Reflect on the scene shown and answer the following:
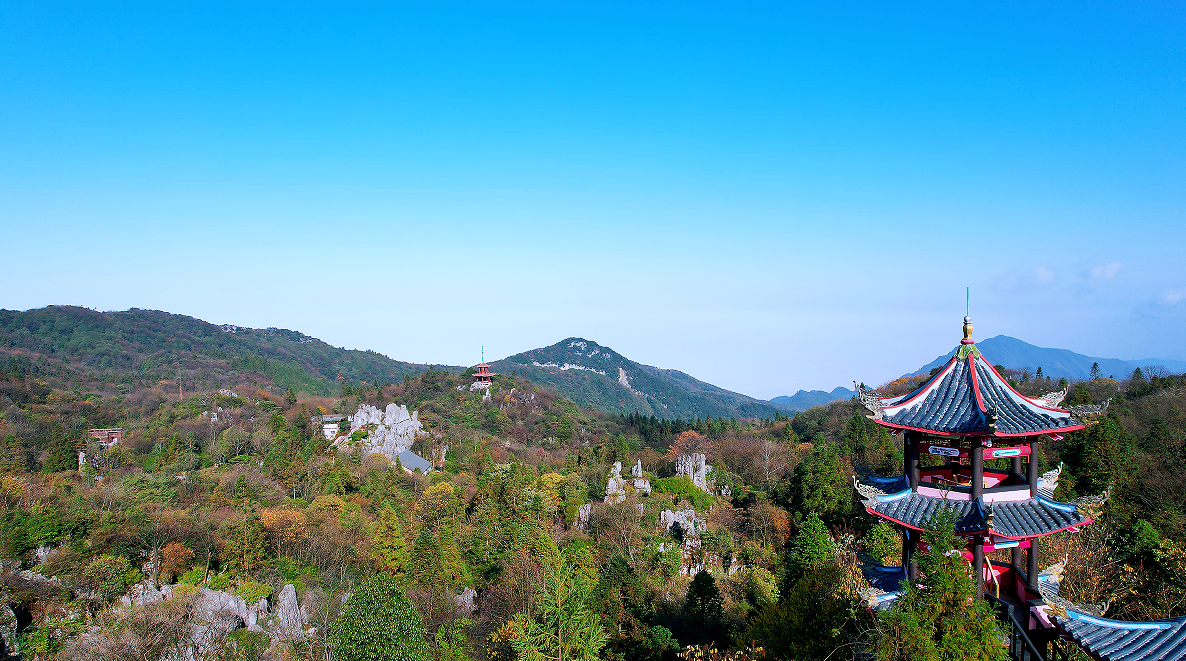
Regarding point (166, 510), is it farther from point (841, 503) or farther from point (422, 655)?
point (841, 503)

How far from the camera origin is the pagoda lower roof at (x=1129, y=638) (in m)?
5.86

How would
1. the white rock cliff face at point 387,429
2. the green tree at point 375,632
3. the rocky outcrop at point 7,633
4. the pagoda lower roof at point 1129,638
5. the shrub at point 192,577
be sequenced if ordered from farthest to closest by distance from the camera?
the white rock cliff face at point 387,429
the shrub at point 192,577
the rocky outcrop at point 7,633
the green tree at point 375,632
the pagoda lower roof at point 1129,638

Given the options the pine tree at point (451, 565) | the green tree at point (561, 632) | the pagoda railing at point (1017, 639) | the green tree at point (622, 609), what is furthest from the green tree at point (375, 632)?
the pagoda railing at point (1017, 639)

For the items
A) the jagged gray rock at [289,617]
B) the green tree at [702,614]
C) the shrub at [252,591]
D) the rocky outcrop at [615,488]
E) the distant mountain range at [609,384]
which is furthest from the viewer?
the distant mountain range at [609,384]

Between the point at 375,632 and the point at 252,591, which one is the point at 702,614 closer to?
the point at 375,632

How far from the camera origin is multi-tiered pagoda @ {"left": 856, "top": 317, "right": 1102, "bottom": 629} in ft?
24.0

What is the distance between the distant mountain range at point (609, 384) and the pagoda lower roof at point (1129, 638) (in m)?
113

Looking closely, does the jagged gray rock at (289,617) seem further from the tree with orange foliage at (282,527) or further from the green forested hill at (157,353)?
the green forested hill at (157,353)

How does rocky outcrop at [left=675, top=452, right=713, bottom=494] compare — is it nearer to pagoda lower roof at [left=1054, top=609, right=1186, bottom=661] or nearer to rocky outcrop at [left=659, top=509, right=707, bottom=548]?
rocky outcrop at [left=659, top=509, right=707, bottom=548]

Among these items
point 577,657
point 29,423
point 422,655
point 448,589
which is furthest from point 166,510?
point 29,423

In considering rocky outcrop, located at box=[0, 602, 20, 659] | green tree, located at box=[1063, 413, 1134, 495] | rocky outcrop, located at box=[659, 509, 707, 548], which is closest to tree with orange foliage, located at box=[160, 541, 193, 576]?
rocky outcrop, located at box=[0, 602, 20, 659]

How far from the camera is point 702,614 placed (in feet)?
57.0

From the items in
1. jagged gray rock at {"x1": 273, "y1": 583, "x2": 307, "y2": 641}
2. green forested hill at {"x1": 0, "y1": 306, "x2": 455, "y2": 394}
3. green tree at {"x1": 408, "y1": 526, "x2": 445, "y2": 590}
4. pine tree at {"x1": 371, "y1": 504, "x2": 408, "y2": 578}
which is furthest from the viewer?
green forested hill at {"x1": 0, "y1": 306, "x2": 455, "y2": 394}

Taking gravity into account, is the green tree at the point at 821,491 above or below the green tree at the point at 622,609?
above
